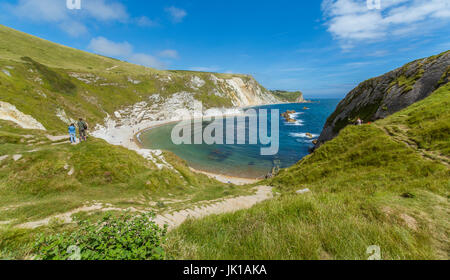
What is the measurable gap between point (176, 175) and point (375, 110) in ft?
111

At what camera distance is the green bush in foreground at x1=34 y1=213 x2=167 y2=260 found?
238 cm

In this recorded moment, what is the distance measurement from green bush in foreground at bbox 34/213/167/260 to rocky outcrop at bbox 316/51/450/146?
3223 cm

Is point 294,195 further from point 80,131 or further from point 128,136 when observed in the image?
point 128,136

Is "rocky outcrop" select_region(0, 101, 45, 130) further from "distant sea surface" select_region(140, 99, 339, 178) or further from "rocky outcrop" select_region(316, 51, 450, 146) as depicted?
"rocky outcrop" select_region(316, 51, 450, 146)

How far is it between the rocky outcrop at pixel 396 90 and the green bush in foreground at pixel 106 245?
106 ft

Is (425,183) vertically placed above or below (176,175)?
above

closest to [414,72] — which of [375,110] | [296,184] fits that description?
[375,110]

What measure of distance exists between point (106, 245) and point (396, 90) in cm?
→ 3768

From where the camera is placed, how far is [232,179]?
37.8 m

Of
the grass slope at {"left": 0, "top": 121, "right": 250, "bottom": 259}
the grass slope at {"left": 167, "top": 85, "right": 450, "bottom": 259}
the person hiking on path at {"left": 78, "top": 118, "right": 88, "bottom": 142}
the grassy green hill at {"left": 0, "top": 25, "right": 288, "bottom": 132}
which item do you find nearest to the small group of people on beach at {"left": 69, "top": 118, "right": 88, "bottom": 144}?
the person hiking on path at {"left": 78, "top": 118, "right": 88, "bottom": 142}

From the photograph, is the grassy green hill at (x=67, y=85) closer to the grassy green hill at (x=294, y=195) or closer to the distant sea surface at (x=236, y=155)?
the grassy green hill at (x=294, y=195)

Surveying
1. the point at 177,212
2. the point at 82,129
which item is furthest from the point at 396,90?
the point at 82,129

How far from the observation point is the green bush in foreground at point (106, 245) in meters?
2.38
